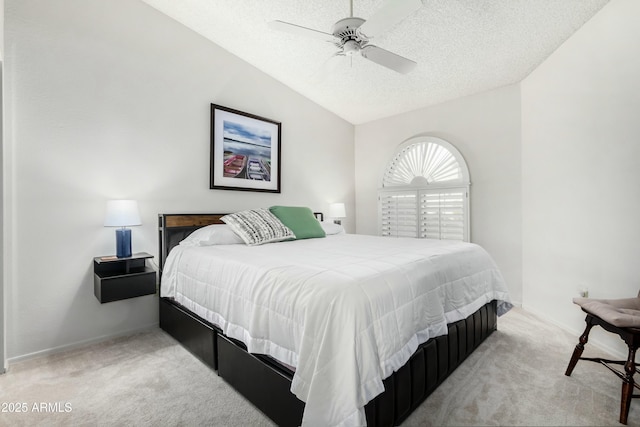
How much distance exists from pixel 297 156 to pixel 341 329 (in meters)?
3.42

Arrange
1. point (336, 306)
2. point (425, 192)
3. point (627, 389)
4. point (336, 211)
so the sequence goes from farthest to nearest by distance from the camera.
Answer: point (336, 211) → point (425, 192) → point (627, 389) → point (336, 306)

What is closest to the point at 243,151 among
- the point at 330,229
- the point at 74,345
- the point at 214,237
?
the point at 214,237

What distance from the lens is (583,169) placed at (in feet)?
Answer: 8.61

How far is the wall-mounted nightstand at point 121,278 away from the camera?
94.3 inches

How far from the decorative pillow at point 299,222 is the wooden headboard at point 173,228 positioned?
822mm

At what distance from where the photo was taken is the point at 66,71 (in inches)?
97.5

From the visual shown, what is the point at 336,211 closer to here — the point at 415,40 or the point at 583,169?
the point at 415,40

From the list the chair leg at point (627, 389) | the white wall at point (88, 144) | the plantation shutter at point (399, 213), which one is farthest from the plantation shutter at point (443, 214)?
the white wall at point (88, 144)

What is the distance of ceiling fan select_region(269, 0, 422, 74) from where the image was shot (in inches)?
70.3

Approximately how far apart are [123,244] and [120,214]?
29 cm

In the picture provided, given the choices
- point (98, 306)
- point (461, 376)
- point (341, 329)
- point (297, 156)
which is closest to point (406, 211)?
point (297, 156)

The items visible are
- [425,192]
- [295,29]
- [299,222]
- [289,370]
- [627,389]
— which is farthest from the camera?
[425,192]

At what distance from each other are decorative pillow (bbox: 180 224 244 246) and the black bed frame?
55cm

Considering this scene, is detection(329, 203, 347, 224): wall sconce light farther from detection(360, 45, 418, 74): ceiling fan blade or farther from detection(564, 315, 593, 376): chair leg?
detection(564, 315, 593, 376): chair leg
